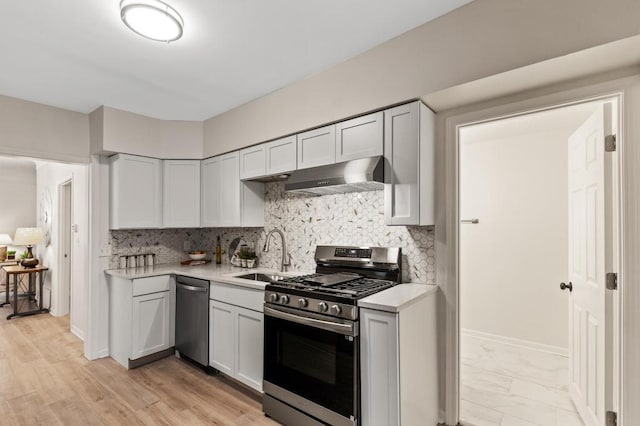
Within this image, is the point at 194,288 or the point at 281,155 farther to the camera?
the point at 194,288

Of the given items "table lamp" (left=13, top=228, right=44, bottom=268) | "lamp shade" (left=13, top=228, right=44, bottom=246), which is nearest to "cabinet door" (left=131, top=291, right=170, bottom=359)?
"table lamp" (left=13, top=228, right=44, bottom=268)

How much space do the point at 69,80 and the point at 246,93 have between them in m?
1.48

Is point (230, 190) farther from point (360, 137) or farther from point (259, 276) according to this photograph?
point (360, 137)

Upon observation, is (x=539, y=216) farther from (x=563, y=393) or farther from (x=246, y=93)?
(x=246, y=93)

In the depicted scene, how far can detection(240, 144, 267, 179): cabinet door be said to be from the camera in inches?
127

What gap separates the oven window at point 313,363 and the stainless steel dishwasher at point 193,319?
3.11ft

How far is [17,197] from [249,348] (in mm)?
6638

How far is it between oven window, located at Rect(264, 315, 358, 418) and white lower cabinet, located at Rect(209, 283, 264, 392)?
0.22 metres

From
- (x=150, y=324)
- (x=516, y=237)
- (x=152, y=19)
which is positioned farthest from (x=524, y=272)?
(x=152, y=19)

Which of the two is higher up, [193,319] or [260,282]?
[260,282]

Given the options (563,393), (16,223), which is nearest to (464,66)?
(563,393)

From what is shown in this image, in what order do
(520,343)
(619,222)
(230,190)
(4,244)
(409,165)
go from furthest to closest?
(4,244)
(520,343)
(230,190)
(409,165)
(619,222)

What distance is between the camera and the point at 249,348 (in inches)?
106

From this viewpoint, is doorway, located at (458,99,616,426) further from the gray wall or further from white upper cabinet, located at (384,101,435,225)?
the gray wall
